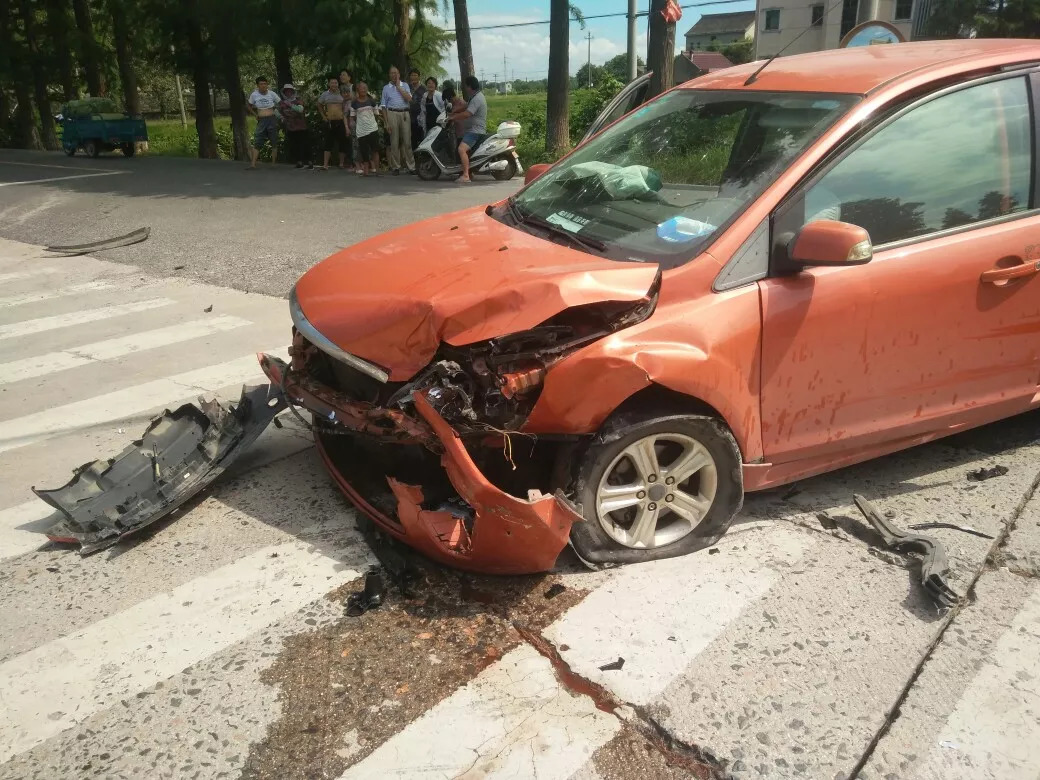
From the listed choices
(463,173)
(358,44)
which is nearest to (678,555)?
(463,173)

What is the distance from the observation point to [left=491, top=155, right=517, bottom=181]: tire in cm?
1516

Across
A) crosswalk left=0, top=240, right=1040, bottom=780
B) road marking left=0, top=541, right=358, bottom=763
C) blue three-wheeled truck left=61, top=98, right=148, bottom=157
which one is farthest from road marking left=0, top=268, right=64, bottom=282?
blue three-wheeled truck left=61, top=98, right=148, bottom=157

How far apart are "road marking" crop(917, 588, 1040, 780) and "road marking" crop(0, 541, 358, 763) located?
2093mm

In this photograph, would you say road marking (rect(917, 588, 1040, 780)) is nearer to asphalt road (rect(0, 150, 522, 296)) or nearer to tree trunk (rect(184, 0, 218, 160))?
asphalt road (rect(0, 150, 522, 296))

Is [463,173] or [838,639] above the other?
[463,173]

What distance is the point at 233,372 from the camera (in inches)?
223

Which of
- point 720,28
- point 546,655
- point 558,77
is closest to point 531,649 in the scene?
point 546,655

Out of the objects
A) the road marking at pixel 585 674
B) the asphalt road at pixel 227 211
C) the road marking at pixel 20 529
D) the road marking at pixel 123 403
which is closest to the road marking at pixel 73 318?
the asphalt road at pixel 227 211

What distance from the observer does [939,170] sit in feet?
11.8

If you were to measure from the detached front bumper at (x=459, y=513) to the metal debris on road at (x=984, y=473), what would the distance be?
85.5 inches

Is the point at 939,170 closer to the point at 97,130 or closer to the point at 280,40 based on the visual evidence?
the point at 280,40

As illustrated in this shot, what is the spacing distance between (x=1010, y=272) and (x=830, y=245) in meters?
1.05

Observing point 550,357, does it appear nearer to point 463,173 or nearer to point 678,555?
point 678,555

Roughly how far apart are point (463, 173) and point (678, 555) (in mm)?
12494
